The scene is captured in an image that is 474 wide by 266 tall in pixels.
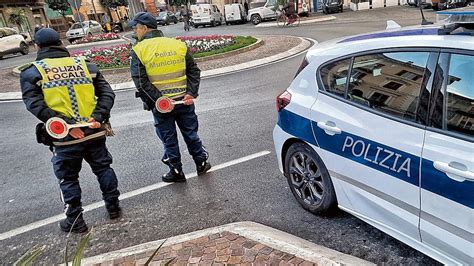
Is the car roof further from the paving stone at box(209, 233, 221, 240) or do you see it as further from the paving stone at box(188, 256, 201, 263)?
the paving stone at box(188, 256, 201, 263)

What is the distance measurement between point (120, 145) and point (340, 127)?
4.10 m

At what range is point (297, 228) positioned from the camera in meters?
3.26

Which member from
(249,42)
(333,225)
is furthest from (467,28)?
(249,42)

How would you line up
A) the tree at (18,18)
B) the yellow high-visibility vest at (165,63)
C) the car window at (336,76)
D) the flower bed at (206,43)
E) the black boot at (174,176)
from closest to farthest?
the car window at (336,76), the yellow high-visibility vest at (165,63), the black boot at (174,176), the flower bed at (206,43), the tree at (18,18)

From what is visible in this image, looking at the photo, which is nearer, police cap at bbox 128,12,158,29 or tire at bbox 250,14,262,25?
police cap at bbox 128,12,158,29

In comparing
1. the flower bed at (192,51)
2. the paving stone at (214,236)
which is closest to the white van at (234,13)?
the flower bed at (192,51)

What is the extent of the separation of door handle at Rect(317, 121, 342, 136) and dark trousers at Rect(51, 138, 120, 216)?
2046 millimetres

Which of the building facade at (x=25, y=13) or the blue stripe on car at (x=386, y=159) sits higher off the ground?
the building facade at (x=25, y=13)

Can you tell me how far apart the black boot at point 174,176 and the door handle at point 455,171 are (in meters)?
2.92

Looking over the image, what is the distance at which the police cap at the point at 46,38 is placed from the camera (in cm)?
333

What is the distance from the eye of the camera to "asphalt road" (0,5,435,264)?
126 inches

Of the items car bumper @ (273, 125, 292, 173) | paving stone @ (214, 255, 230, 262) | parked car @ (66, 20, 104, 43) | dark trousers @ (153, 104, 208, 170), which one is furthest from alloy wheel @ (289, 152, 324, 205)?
parked car @ (66, 20, 104, 43)

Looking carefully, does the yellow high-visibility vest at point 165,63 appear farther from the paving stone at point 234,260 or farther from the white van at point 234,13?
the white van at point 234,13

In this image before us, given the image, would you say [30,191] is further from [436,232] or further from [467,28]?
[467,28]
